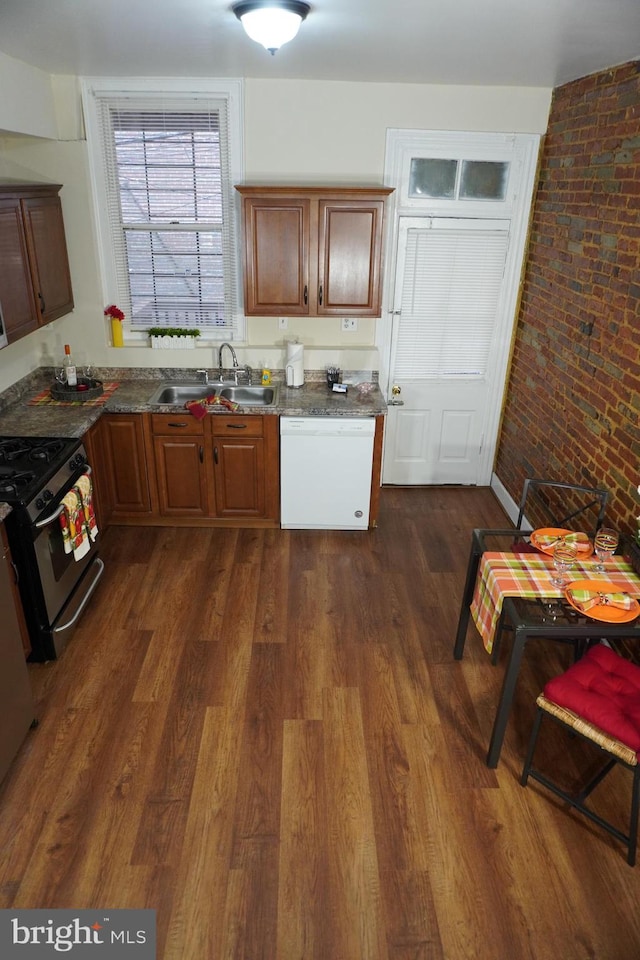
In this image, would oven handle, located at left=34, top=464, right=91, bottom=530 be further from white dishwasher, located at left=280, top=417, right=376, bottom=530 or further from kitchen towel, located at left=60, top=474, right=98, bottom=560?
white dishwasher, located at left=280, top=417, right=376, bottom=530

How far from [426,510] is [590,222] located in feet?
7.13

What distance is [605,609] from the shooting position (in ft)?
8.04

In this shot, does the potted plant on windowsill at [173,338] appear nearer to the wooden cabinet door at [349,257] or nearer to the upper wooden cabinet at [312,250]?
the upper wooden cabinet at [312,250]

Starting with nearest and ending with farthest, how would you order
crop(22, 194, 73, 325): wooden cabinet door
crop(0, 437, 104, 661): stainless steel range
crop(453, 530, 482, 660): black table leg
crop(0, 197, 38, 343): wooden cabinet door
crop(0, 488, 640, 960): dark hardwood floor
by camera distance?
crop(0, 488, 640, 960): dark hardwood floor → crop(0, 437, 104, 661): stainless steel range → crop(453, 530, 482, 660): black table leg → crop(0, 197, 38, 343): wooden cabinet door → crop(22, 194, 73, 325): wooden cabinet door

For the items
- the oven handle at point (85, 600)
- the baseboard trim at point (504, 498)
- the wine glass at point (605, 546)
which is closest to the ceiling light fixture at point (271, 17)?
the wine glass at point (605, 546)

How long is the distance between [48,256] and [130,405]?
40.3 inches

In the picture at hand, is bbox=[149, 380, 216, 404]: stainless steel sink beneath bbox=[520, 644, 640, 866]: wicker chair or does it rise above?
above

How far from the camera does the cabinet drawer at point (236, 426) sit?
4.11 metres

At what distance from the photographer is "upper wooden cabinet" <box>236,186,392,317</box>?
3963mm

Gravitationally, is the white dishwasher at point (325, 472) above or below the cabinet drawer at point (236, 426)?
below

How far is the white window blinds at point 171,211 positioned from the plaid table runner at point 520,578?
2689 mm

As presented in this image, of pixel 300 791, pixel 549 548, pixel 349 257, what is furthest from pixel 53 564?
pixel 349 257

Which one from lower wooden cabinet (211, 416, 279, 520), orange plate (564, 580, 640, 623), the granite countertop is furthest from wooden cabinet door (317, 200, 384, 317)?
orange plate (564, 580, 640, 623)

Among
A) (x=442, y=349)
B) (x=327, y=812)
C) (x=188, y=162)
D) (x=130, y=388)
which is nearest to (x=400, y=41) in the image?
(x=188, y=162)
